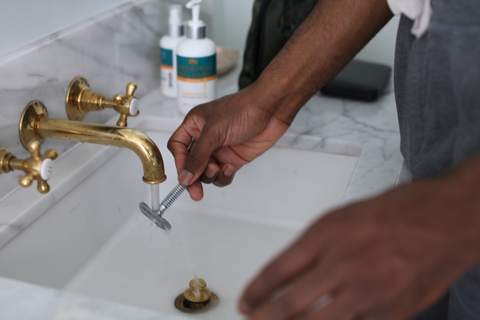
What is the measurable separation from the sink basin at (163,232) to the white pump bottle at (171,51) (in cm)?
10

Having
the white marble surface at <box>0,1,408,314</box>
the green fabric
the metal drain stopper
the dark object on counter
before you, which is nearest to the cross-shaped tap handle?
the white marble surface at <box>0,1,408,314</box>

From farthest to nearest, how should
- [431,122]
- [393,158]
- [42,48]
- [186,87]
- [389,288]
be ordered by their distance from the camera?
[186,87]
[393,158]
[42,48]
[431,122]
[389,288]

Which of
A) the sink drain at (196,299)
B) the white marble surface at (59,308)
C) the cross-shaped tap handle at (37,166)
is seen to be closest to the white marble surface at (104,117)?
the white marble surface at (59,308)

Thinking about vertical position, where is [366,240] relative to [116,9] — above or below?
above

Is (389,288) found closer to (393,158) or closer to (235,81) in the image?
(393,158)

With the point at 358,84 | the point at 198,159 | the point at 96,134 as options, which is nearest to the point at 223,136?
the point at 198,159

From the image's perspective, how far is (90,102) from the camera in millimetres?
729

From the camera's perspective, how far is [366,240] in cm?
28

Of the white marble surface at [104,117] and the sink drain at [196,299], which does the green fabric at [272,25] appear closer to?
the white marble surface at [104,117]

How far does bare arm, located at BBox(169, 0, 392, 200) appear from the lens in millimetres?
640

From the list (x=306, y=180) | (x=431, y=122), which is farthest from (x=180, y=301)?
Result: (x=431, y=122)

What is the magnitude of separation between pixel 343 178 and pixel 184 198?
0.96 ft

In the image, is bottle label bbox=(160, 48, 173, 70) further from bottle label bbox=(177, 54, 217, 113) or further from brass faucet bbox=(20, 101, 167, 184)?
brass faucet bbox=(20, 101, 167, 184)

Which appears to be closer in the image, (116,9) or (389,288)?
(389,288)
